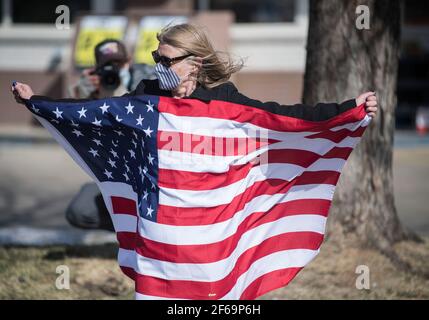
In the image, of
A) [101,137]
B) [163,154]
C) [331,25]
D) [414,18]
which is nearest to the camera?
[163,154]

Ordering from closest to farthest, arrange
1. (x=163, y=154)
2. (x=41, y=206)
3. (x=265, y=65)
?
(x=163, y=154) < (x=41, y=206) < (x=265, y=65)

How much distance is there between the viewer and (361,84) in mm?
6043

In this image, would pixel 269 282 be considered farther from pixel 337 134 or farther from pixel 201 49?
pixel 201 49

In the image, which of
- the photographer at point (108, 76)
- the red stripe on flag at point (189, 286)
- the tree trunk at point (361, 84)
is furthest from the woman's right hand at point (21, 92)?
the tree trunk at point (361, 84)

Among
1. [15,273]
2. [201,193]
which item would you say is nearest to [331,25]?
[201,193]

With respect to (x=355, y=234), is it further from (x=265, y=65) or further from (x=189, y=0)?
(x=189, y=0)

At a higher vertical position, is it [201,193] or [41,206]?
[201,193]

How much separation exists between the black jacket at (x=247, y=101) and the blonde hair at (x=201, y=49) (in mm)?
47

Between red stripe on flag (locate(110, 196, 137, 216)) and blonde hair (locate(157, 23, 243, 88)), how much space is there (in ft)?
2.55

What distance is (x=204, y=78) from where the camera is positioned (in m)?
3.97

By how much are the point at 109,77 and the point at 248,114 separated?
1.86 meters

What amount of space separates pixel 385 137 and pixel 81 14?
8.84 meters
